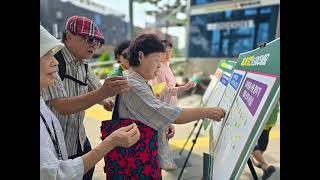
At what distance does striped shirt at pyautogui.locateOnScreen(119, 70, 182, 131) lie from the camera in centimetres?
149

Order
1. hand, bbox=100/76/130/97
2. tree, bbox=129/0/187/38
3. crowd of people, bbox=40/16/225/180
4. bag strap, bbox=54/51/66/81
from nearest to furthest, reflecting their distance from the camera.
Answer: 1. crowd of people, bbox=40/16/225/180
2. hand, bbox=100/76/130/97
3. bag strap, bbox=54/51/66/81
4. tree, bbox=129/0/187/38

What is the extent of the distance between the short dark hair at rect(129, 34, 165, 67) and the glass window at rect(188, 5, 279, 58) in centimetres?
688

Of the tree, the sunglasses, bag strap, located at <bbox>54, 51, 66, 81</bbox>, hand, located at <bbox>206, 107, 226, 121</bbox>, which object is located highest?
the tree

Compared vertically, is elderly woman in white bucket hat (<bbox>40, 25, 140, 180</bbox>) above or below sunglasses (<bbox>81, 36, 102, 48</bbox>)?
below

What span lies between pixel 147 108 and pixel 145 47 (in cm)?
36

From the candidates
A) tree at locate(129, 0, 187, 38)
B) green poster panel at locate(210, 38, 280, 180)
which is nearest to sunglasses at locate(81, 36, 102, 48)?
green poster panel at locate(210, 38, 280, 180)

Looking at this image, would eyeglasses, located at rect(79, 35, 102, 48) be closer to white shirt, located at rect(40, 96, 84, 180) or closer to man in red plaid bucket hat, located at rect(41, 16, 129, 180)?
man in red plaid bucket hat, located at rect(41, 16, 129, 180)

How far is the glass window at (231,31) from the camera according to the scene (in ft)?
26.3

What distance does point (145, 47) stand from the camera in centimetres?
164

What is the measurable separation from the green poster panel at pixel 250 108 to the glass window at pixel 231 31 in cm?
704

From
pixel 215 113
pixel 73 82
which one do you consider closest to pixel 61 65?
pixel 73 82

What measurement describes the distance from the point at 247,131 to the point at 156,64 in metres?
0.75

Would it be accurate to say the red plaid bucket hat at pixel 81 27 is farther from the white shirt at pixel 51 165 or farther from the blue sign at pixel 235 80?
the blue sign at pixel 235 80
